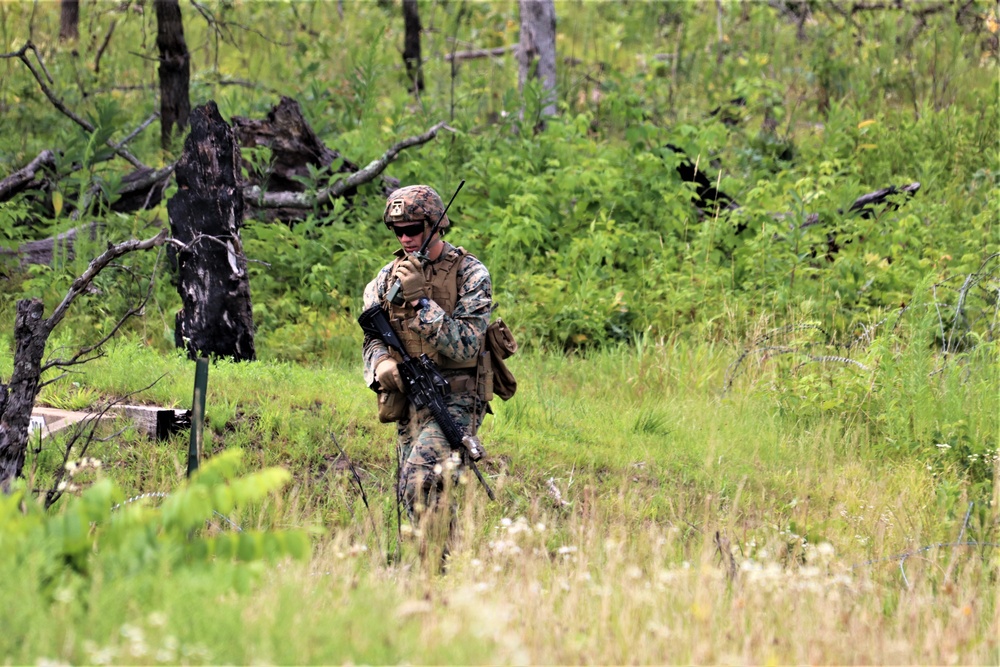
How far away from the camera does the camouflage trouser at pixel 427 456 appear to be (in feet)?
18.7

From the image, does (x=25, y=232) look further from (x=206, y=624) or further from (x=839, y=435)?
(x=206, y=624)

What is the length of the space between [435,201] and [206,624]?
10.2ft

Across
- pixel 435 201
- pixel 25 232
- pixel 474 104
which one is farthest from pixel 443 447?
pixel 474 104

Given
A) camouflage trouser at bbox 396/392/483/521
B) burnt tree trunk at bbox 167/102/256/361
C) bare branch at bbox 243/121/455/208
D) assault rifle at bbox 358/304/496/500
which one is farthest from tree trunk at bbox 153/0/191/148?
camouflage trouser at bbox 396/392/483/521

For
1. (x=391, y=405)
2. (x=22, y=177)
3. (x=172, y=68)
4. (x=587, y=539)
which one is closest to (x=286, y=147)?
(x=172, y=68)

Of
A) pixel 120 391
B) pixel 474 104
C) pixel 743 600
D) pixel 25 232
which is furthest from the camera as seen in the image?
pixel 474 104

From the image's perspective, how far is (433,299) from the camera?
587cm

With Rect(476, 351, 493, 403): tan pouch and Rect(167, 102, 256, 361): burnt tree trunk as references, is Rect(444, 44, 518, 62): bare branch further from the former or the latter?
Rect(476, 351, 493, 403): tan pouch

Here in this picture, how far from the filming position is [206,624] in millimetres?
3234

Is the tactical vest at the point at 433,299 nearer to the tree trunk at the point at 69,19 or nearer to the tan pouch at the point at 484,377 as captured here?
the tan pouch at the point at 484,377

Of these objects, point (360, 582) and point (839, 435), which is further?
point (839, 435)

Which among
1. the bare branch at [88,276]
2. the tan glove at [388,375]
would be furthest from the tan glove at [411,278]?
the bare branch at [88,276]

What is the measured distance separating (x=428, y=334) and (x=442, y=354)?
0.30 metres

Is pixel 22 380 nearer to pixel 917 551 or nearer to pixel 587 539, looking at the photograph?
pixel 587 539
